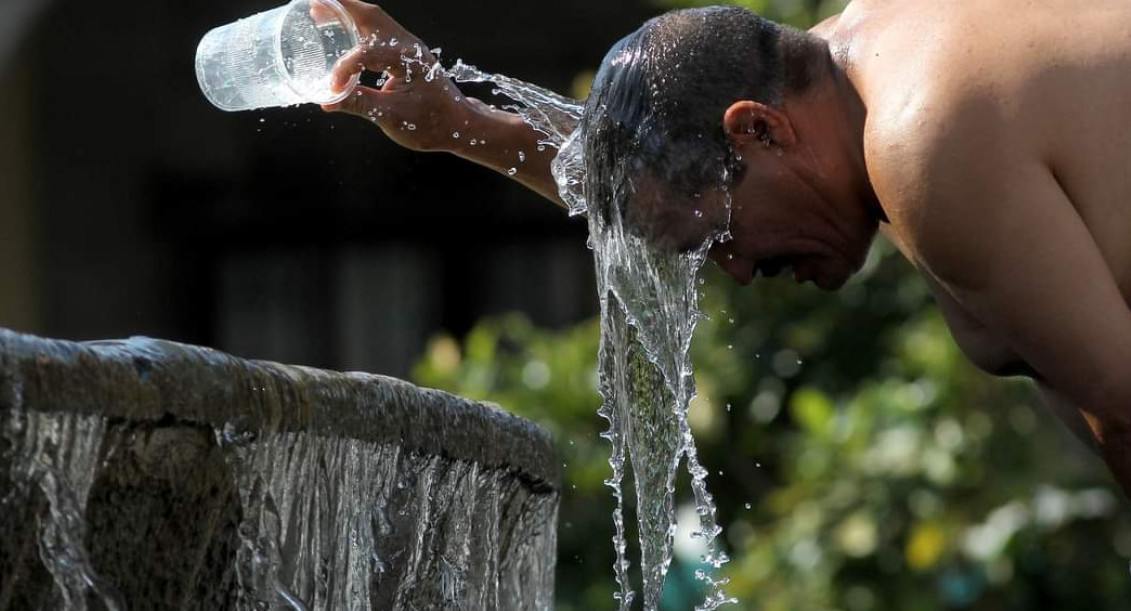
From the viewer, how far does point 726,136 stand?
Result: 2480 mm

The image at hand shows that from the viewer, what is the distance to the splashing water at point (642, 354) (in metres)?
2.78

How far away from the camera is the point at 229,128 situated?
324 inches

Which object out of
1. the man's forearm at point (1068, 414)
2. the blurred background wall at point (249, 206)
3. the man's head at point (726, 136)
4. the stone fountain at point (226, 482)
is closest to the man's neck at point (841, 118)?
the man's head at point (726, 136)

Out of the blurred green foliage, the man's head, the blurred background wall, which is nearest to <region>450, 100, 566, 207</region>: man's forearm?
the man's head

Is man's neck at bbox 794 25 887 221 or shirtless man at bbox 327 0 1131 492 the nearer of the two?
shirtless man at bbox 327 0 1131 492

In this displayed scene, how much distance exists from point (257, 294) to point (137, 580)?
699 cm

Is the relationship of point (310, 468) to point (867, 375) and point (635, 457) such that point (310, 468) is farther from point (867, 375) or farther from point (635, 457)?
point (867, 375)

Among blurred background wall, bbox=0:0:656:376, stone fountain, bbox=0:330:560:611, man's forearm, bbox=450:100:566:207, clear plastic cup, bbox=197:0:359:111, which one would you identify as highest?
blurred background wall, bbox=0:0:656:376

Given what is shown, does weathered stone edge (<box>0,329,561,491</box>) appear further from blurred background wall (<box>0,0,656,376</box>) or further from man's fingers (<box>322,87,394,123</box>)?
blurred background wall (<box>0,0,656,376</box>)

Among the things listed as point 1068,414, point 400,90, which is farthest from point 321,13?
point 1068,414

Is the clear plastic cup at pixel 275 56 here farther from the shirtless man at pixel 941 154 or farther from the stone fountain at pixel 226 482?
the stone fountain at pixel 226 482

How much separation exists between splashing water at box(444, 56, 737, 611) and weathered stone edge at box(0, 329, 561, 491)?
38 cm

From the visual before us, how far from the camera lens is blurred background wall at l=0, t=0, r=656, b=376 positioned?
7.83 meters

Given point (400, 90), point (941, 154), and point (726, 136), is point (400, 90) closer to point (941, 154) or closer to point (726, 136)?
point (726, 136)
